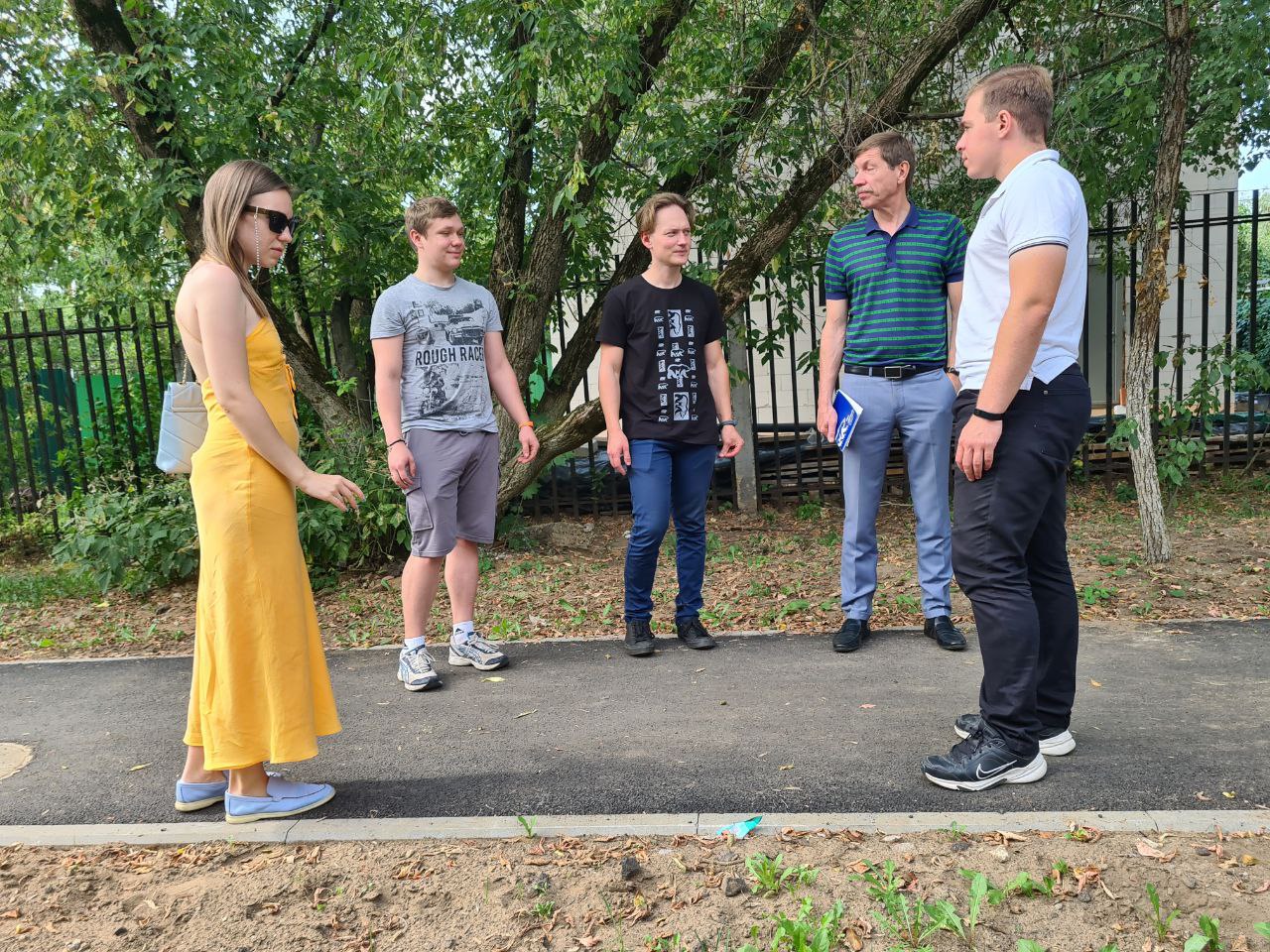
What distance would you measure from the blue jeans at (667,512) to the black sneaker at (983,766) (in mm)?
1829

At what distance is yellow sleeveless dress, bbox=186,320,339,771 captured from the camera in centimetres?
297

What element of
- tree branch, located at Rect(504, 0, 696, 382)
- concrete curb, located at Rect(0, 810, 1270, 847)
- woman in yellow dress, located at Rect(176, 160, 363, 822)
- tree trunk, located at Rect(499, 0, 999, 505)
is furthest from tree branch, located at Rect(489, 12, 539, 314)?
concrete curb, located at Rect(0, 810, 1270, 847)

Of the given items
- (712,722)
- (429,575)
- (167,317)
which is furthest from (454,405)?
(167,317)

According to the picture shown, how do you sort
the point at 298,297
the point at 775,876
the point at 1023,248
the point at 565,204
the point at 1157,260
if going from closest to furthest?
the point at 775,876 → the point at 1023,248 → the point at 1157,260 → the point at 565,204 → the point at 298,297


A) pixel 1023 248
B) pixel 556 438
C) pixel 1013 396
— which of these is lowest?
pixel 556 438

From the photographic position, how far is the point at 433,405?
433 cm

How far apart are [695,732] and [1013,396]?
177 cm

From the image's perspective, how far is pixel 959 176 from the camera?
848cm

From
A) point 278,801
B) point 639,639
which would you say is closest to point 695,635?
point 639,639

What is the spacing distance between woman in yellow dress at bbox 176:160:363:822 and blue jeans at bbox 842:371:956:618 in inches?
98.8

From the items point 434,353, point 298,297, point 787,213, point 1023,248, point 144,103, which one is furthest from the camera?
point 298,297

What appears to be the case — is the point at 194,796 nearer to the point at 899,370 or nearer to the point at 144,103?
the point at 899,370

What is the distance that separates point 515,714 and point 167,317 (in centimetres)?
657

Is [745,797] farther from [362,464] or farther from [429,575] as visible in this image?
[362,464]
